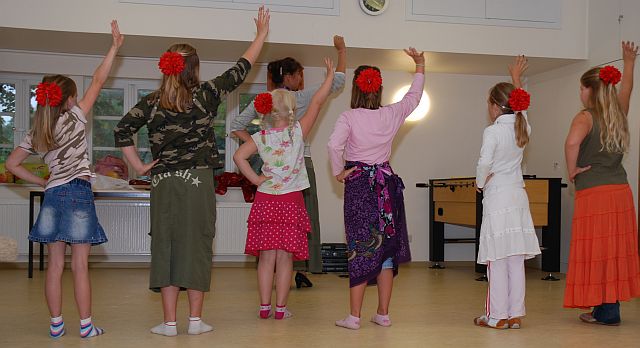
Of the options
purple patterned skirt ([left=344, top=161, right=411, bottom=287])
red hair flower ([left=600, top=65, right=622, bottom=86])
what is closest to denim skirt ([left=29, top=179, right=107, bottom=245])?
purple patterned skirt ([left=344, top=161, right=411, bottom=287])

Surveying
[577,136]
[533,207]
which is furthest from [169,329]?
[533,207]

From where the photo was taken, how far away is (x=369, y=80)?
408 cm

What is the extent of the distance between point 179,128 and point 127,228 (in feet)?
13.8

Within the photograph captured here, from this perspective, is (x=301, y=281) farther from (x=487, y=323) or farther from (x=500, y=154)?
(x=500, y=154)

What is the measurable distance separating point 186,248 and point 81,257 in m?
0.53

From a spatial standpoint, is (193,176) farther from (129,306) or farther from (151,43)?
(151,43)

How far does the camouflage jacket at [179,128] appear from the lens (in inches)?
150

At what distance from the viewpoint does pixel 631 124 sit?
6.64 meters

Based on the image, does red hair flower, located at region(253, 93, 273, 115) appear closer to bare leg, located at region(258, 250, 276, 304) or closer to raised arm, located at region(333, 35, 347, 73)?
raised arm, located at region(333, 35, 347, 73)

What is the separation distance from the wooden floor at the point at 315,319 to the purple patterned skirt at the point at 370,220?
0.36 metres

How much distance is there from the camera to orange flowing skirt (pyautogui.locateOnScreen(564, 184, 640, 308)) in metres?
4.27

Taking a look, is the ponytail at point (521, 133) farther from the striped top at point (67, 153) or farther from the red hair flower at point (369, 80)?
the striped top at point (67, 153)

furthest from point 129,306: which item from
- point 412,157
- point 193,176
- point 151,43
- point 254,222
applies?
point 412,157

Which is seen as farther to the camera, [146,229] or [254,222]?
[146,229]
